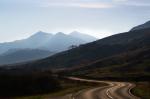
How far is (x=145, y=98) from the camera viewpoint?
158 feet

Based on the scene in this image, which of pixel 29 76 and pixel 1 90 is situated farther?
pixel 29 76

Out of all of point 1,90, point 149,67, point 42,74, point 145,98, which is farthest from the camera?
point 149,67

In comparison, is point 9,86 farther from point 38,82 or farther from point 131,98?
point 131,98

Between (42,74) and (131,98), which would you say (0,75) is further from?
(131,98)

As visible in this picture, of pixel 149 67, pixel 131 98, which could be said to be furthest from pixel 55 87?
pixel 149 67

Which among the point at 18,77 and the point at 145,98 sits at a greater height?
the point at 18,77

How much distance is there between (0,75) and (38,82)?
9.46 metres

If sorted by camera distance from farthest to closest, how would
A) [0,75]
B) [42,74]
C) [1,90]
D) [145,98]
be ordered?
[42,74]
[0,75]
[1,90]
[145,98]

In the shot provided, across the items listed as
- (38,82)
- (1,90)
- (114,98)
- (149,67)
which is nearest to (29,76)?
(38,82)

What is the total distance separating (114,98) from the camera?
48188mm

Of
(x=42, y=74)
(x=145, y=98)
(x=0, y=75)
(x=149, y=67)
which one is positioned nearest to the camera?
(x=145, y=98)

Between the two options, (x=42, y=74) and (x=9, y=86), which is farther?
(x=42, y=74)

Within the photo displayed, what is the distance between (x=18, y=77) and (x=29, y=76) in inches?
131

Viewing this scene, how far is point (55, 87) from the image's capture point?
90375 millimetres
